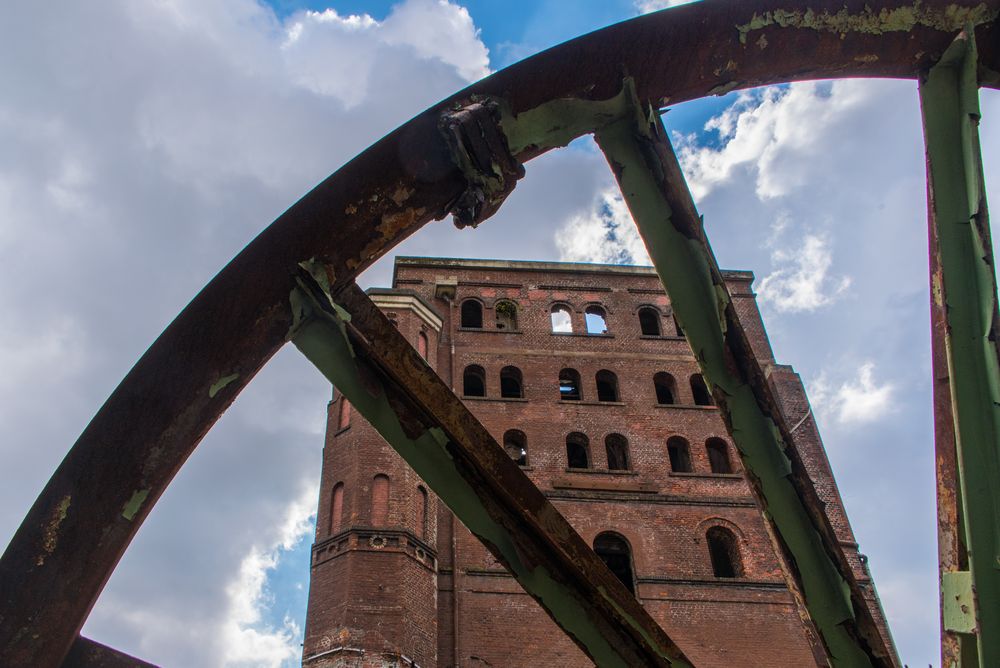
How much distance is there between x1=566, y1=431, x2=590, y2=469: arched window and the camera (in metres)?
17.4

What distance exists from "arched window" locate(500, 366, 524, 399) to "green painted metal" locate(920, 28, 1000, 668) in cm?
1668

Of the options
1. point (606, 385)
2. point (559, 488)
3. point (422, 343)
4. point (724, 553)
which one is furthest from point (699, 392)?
point (422, 343)

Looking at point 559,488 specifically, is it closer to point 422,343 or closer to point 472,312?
point 422,343

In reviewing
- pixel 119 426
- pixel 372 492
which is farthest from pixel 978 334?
pixel 372 492

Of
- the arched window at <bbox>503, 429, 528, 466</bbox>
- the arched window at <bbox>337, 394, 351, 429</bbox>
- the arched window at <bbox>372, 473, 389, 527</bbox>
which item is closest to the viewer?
the arched window at <bbox>372, 473, 389, 527</bbox>

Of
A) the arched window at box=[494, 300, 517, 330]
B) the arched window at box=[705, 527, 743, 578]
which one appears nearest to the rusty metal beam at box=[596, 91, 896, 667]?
the arched window at box=[705, 527, 743, 578]

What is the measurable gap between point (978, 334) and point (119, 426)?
5.77 ft

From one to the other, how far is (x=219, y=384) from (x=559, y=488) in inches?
579

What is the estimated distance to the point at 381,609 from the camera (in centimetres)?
1251

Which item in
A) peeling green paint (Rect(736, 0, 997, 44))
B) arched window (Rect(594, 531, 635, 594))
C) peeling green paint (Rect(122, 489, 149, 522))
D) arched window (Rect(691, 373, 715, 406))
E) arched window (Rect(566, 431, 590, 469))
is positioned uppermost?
arched window (Rect(691, 373, 715, 406))

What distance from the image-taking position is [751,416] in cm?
191

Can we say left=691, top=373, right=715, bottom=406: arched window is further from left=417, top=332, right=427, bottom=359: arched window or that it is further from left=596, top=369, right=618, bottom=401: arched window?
left=417, top=332, right=427, bottom=359: arched window

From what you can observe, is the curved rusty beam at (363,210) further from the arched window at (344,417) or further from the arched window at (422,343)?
the arched window at (422,343)

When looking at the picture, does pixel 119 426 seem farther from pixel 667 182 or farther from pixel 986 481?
pixel 986 481
